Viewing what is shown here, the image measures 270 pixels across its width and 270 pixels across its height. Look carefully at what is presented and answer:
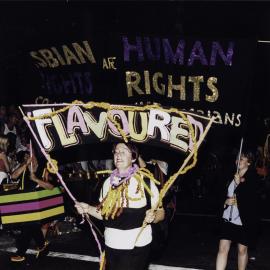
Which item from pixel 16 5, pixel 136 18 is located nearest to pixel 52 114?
pixel 16 5

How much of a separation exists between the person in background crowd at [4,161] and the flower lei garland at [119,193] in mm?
4315

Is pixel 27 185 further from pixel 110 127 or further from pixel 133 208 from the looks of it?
pixel 133 208

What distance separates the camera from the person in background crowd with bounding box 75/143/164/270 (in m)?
4.81

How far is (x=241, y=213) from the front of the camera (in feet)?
20.7

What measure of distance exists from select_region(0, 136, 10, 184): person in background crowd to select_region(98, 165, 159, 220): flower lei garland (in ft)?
14.2

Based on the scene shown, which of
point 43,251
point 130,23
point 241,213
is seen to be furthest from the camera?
point 130,23

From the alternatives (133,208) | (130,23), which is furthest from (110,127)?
(130,23)

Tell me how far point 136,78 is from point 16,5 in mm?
12095

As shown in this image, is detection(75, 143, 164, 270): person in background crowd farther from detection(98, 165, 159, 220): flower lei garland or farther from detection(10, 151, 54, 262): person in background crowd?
detection(10, 151, 54, 262): person in background crowd

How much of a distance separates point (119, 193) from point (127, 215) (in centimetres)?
22

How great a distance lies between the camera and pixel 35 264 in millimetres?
7477

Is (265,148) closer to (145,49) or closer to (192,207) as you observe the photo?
(192,207)

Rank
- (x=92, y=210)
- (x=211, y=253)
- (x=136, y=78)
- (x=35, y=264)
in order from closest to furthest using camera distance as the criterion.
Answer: (x=92, y=210)
(x=136, y=78)
(x=35, y=264)
(x=211, y=253)

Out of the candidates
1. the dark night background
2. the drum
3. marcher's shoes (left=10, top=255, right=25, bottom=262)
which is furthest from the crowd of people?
the dark night background
